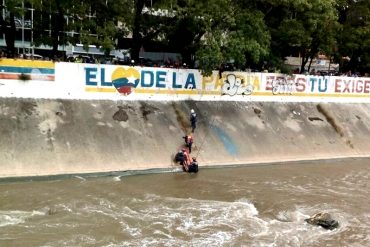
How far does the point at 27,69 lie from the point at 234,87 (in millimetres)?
12407

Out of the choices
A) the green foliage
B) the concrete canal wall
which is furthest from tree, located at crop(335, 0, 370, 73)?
the green foliage

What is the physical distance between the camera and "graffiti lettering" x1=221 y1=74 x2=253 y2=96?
30.3 metres

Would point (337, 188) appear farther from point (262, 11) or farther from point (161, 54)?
point (161, 54)

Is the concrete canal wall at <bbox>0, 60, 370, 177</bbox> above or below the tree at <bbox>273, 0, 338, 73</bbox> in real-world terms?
below

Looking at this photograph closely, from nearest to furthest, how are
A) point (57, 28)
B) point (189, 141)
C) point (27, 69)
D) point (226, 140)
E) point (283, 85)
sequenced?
point (27, 69), point (189, 141), point (226, 140), point (57, 28), point (283, 85)

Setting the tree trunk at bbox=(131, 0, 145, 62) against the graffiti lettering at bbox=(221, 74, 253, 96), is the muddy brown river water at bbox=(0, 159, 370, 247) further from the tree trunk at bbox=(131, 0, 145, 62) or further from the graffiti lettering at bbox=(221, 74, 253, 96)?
the tree trunk at bbox=(131, 0, 145, 62)

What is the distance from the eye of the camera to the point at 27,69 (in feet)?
79.2

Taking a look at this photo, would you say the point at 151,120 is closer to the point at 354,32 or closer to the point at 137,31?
the point at 137,31

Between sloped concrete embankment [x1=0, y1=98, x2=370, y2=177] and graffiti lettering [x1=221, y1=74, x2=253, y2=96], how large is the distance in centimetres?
81

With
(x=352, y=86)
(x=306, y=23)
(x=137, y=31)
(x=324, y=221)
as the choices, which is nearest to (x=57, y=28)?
(x=137, y=31)

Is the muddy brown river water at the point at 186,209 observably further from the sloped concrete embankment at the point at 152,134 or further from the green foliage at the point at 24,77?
the green foliage at the point at 24,77

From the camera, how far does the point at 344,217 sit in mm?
17125

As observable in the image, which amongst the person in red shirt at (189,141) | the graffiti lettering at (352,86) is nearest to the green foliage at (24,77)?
the person in red shirt at (189,141)

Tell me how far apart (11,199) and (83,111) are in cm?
799
